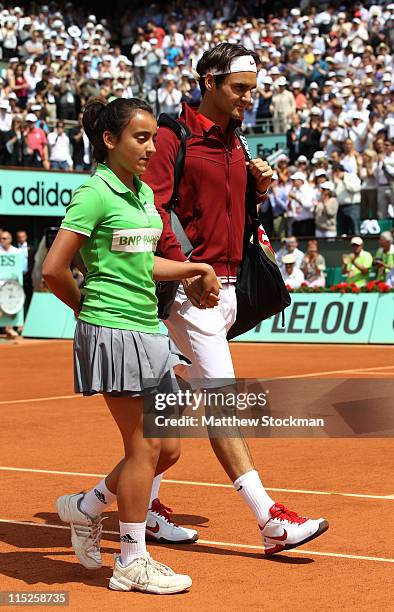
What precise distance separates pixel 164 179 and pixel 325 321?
1668 centimetres

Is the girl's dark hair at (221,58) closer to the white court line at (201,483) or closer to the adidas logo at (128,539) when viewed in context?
the adidas logo at (128,539)

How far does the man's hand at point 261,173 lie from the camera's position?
265 inches

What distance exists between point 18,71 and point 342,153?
8.66m

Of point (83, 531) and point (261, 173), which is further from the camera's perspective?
point (261, 173)

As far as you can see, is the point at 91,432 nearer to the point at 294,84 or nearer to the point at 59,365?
the point at 59,365

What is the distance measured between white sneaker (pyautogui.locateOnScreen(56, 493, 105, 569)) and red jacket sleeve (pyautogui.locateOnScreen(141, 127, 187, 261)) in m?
1.29

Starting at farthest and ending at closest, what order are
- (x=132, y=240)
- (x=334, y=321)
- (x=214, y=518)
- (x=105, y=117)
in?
(x=334, y=321)
(x=214, y=518)
(x=105, y=117)
(x=132, y=240)

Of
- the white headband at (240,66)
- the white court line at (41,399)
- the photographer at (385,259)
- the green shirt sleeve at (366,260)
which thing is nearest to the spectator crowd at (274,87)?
the green shirt sleeve at (366,260)

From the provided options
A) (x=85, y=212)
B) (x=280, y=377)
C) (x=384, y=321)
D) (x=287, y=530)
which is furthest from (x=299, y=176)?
(x=85, y=212)

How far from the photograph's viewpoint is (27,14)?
37.6 m

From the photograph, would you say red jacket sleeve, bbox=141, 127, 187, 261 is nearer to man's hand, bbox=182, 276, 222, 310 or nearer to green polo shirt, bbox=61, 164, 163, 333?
man's hand, bbox=182, 276, 222, 310

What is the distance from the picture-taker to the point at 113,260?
18.2 ft

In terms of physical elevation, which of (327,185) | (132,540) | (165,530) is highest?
(132,540)

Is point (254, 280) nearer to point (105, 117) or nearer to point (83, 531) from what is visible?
point (105, 117)
